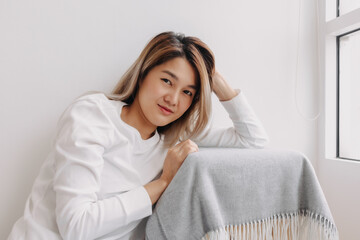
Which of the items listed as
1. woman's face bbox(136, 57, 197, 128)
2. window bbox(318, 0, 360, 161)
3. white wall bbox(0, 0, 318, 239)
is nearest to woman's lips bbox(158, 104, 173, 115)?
woman's face bbox(136, 57, 197, 128)

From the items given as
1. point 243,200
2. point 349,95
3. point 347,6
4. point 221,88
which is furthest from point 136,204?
point 347,6

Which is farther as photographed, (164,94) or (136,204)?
(164,94)

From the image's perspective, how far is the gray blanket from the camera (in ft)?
2.56

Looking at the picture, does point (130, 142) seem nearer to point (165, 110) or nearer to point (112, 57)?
point (165, 110)

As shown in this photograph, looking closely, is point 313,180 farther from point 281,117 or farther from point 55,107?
point 55,107

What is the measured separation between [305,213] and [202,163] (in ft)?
1.25

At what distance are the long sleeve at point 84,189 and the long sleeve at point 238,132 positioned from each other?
1.44ft

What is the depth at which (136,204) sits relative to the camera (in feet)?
2.68

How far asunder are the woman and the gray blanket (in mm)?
87

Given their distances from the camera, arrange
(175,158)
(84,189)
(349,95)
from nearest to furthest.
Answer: (84,189)
(175,158)
(349,95)

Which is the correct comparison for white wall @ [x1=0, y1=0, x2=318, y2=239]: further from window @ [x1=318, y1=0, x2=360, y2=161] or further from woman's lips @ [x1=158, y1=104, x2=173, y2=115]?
woman's lips @ [x1=158, y1=104, x2=173, y2=115]

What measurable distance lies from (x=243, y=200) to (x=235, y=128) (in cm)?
43

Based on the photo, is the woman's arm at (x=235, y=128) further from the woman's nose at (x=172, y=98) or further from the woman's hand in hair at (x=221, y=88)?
the woman's nose at (x=172, y=98)

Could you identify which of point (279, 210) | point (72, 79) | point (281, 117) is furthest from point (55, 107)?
point (281, 117)
